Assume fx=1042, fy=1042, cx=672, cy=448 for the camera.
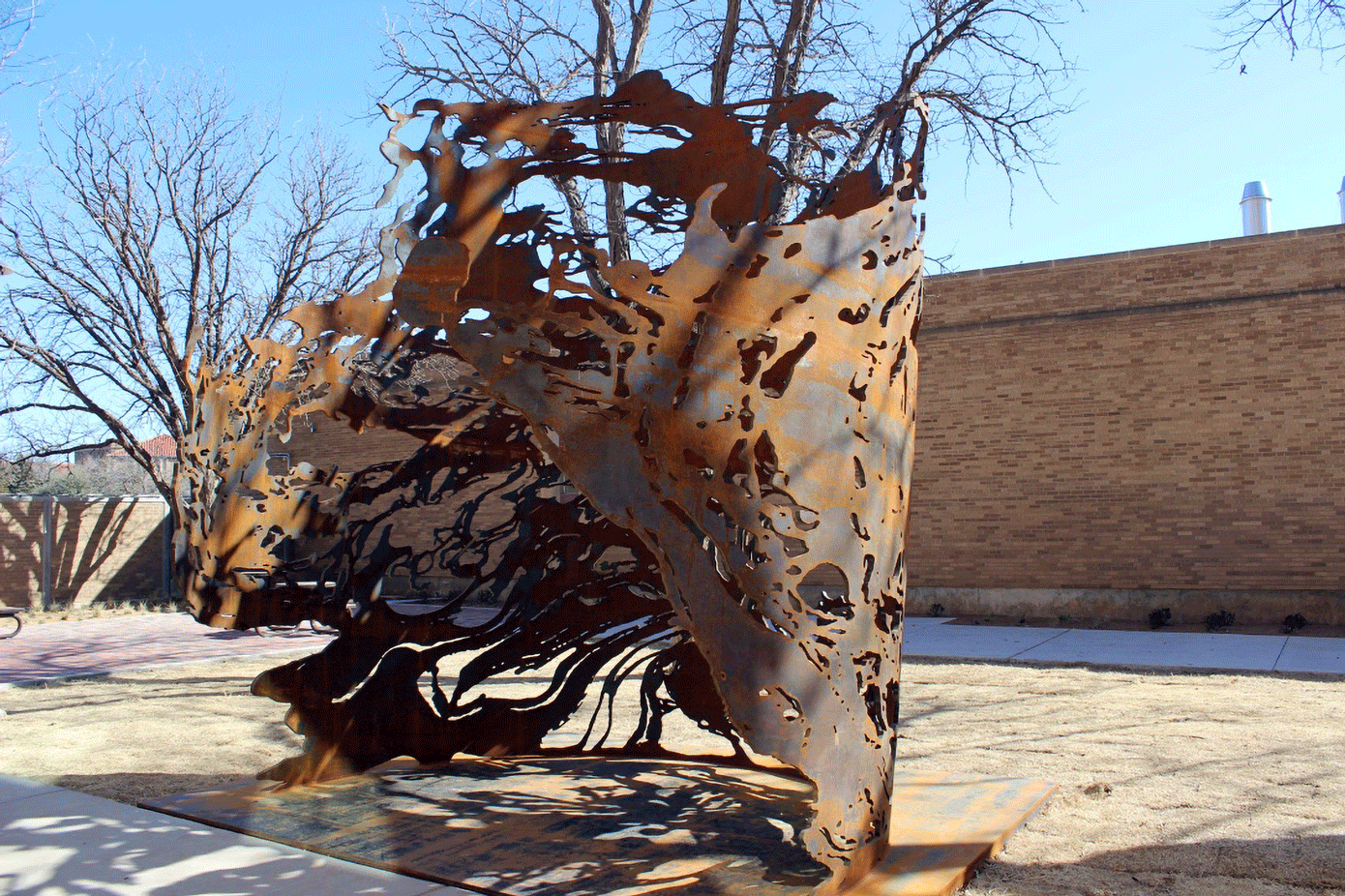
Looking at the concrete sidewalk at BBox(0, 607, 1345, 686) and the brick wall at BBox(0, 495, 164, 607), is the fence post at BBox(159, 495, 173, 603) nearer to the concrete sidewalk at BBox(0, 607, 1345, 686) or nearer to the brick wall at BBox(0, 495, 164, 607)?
the brick wall at BBox(0, 495, 164, 607)

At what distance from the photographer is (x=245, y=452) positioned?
17.8ft

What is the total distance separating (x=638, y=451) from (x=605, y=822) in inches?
76.1

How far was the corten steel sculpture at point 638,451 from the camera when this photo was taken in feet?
11.8

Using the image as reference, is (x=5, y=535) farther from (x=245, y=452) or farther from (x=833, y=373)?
(x=833, y=373)

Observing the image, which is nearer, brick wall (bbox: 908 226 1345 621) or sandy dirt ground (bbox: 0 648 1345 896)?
sandy dirt ground (bbox: 0 648 1345 896)

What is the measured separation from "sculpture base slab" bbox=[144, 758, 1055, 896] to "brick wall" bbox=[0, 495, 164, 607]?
18.3 meters

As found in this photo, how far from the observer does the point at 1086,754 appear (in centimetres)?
621

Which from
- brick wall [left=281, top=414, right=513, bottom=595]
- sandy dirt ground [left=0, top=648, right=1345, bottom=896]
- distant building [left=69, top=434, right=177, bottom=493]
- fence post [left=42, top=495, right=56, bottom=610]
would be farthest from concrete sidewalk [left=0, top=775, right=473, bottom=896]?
distant building [left=69, top=434, right=177, bottom=493]

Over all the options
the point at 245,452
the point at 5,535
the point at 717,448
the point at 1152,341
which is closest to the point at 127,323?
the point at 5,535

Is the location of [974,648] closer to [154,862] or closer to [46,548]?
[154,862]

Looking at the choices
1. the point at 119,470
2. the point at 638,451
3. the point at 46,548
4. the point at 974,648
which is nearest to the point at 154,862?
the point at 638,451

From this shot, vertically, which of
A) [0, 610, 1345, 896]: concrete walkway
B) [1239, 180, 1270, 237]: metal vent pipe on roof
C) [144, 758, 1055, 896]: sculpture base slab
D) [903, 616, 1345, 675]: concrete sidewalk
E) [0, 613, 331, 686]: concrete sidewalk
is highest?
[1239, 180, 1270, 237]: metal vent pipe on roof

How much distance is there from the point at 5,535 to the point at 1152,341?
67.6ft

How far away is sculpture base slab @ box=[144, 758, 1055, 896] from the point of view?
12.9 ft
